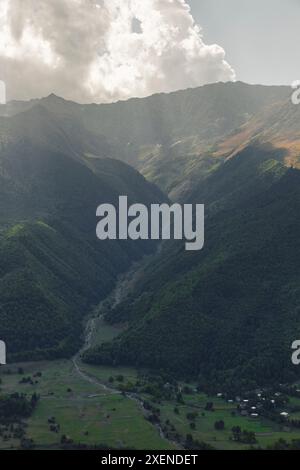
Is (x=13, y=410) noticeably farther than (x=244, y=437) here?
Yes

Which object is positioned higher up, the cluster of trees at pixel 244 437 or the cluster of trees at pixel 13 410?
the cluster of trees at pixel 13 410

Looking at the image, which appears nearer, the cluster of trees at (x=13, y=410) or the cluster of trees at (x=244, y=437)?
the cluster of trees at (x=244, y=437)

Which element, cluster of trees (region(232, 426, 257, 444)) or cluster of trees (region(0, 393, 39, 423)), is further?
cluster of trees (region(0, 393, 39, 423))

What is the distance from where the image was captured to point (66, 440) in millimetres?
171000

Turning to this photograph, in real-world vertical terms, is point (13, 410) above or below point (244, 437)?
above

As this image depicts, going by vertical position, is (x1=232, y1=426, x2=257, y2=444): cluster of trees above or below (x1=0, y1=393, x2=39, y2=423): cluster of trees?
below
